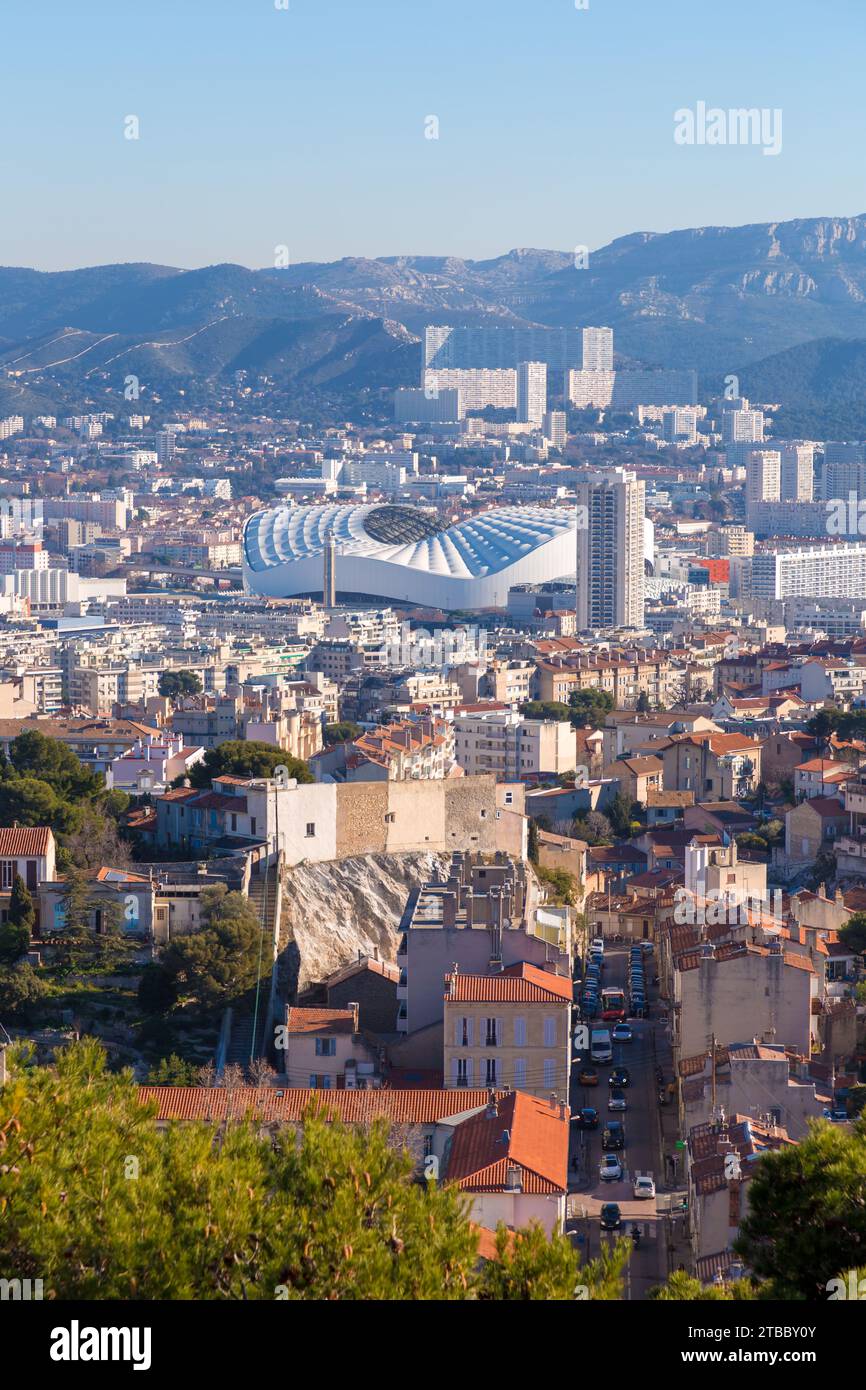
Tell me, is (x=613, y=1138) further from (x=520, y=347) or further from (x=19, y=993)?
(x=520, y=347)

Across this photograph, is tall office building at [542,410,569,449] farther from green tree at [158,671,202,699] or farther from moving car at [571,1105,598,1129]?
moving car at [571,1105,598,1129]

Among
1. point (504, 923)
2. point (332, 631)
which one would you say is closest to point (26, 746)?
point (504, 923)

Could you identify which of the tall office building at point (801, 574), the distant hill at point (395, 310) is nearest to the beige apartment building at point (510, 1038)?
the tall office building at point (801, 574)

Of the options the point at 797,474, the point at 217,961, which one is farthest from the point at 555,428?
the point at 217,961

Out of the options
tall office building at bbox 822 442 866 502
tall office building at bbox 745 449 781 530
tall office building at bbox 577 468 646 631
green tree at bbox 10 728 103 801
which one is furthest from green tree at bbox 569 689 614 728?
tall office building at bbox 822 442 866 502

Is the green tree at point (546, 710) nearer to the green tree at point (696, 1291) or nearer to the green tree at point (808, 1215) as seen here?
the green tree at point (808, 1215)
